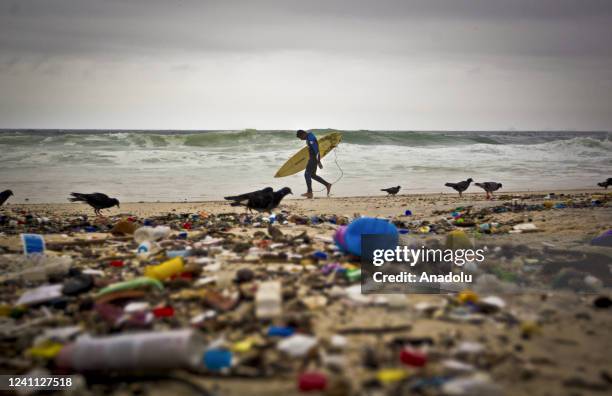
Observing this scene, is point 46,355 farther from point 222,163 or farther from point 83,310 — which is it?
point 222,163

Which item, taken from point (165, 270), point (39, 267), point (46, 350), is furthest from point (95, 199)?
point (46, 350)

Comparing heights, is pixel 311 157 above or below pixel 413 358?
above

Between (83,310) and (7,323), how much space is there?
0.42 meters

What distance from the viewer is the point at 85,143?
2272cm

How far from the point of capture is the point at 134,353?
2227mm

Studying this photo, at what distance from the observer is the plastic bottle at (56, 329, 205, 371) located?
2191mm

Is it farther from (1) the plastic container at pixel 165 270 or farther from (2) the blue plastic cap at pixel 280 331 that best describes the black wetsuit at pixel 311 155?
(2) the blue plastic cap at pixel 280 331

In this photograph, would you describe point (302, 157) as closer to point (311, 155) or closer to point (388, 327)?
point (311, 155)

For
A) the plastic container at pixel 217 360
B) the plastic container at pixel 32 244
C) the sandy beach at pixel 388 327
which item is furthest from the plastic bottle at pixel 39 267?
the plastic container at pixel 217 360

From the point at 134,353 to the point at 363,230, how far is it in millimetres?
2235

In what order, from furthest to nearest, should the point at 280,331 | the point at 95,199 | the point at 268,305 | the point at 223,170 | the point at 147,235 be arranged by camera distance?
the point at 223,170
the point at 95,199
the point at 147,235
the point at 268,305
the point at 280,331

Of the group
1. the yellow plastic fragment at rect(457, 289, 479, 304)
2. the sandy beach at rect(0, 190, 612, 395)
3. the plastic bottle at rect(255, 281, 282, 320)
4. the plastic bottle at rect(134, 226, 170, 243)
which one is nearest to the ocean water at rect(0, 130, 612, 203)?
the plastic bottle at rect(134, 226, 170, 243)

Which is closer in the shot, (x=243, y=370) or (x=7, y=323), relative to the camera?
(x=243, y=370)

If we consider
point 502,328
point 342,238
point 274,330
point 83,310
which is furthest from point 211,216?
point 502,328
